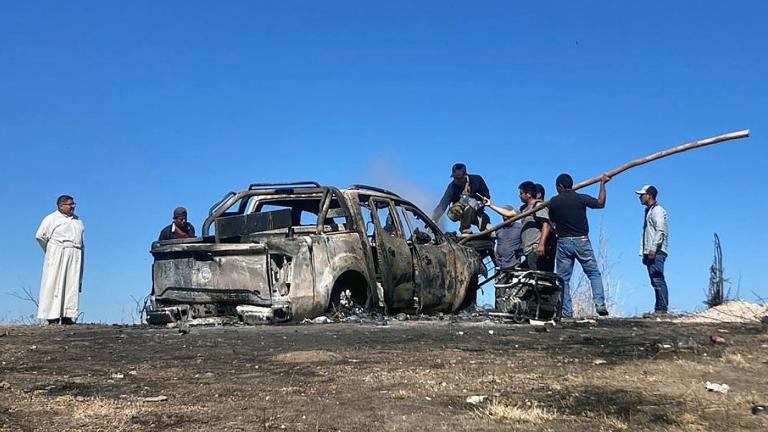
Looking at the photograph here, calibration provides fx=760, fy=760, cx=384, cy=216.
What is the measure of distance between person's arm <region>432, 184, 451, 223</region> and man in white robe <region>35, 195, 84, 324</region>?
17.7 feet

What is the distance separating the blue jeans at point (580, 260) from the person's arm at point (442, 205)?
2.42 metres

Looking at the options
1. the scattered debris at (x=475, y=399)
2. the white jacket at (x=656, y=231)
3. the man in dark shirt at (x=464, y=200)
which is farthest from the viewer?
the man in dark shirt at (x=464, y=200)

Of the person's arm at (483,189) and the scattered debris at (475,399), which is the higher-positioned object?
the person's arm at (483,189)

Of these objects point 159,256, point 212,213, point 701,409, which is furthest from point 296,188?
point 701,409

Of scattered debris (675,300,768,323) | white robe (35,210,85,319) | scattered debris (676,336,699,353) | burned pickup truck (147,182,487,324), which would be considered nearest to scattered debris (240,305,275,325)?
burned pickup truck (147,182,487,324)

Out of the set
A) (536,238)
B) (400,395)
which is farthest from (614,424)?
(536,238)

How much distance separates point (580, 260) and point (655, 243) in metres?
1.35

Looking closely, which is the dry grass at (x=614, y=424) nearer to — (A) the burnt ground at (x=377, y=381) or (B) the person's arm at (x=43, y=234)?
(A) the burnt ground at (x=377, y=381)

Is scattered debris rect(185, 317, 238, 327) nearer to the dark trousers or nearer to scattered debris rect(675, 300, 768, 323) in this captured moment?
the dark trousers

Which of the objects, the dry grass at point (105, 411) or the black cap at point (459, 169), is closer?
the dry grass at point (105, 411)

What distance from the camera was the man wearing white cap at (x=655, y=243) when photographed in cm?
1102

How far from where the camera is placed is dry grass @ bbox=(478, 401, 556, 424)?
3.81 metres

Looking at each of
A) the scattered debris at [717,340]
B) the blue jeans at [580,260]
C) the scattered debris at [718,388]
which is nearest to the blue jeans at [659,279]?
the blue jeans at [580,260]

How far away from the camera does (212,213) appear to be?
9.59 metres
